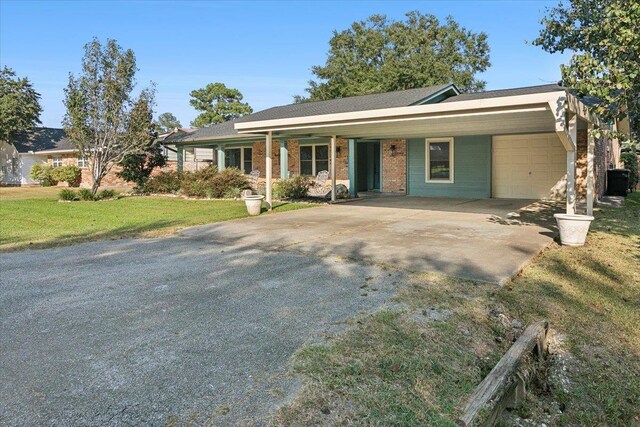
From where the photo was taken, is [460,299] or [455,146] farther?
[455,146]

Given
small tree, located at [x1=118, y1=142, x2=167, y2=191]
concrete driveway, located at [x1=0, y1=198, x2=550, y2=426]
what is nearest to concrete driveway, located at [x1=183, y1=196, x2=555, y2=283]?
concrete driveway, located at [x1=0, y1=198, x2=550, y2=426]

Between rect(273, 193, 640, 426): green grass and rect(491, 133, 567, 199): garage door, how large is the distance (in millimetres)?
9851

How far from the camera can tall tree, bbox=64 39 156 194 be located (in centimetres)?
1684

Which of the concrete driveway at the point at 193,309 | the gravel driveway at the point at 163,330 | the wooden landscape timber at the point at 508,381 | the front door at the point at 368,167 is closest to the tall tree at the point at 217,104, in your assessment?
the front door at the point at 368,167

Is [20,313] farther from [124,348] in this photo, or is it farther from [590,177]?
[590,177]

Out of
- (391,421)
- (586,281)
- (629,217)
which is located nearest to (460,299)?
(586,281)

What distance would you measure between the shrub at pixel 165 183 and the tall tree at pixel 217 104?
32809 millimetres

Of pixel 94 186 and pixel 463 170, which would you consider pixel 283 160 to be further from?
pixel 94 186

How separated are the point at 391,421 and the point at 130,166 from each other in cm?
2096

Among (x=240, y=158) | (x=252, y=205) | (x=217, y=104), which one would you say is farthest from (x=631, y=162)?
(x=217, y=104)

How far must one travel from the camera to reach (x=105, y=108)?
17.2 metres

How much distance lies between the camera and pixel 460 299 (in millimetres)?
4434

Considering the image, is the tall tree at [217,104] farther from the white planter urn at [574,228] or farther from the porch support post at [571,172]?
the white planter urn at [574,228]

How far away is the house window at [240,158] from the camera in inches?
808
